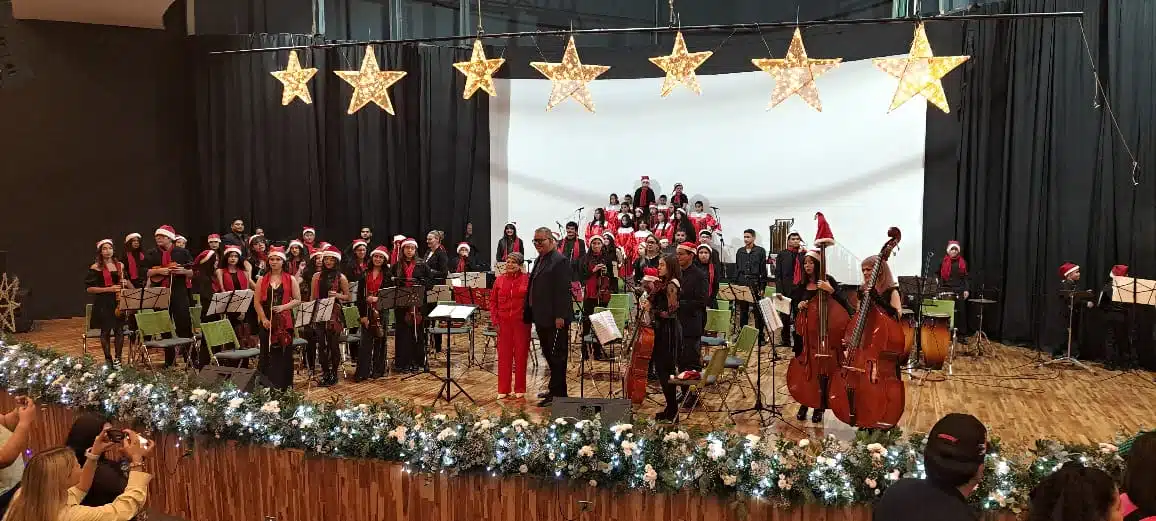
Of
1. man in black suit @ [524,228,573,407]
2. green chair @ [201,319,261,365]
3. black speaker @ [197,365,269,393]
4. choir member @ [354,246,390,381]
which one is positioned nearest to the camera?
black speaker @ [197,365,269,393]

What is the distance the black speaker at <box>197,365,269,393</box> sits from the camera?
5.73 metres

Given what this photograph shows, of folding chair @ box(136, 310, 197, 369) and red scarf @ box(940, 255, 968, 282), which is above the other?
red scarf @ box(940, 255, 968, 282)

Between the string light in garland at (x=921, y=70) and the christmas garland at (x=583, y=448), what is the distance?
470cm

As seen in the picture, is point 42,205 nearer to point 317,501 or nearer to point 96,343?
point 96,343

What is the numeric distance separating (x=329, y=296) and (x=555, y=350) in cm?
286

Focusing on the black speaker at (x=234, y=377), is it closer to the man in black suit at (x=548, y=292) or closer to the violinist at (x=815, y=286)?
the man in black suit at (x=548, y=292)

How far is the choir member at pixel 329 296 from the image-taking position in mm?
8828

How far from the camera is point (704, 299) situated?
7273mm

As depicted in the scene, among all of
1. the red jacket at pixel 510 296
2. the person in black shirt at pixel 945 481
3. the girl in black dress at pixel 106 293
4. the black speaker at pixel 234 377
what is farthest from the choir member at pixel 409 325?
the person in black shirt at pixel 945 481

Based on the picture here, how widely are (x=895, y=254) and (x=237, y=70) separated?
532 inches

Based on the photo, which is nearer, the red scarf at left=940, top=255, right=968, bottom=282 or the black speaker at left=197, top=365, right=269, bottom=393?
the black speaker at left=197, top=365, right=269, bottom=393

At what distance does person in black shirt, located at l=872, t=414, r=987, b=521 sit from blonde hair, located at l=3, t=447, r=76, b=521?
10.3 ft

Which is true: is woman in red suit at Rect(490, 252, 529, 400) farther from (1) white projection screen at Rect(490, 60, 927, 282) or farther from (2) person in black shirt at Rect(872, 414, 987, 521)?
(1) white projection screen at Rect(490, 60, 927, 282)

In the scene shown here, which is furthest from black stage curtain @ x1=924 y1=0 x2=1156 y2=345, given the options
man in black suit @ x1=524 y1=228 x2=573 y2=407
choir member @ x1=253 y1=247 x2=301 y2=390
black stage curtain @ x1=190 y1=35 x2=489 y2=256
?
choir member @ x1=253 y1=247 x2=301 y2=390
